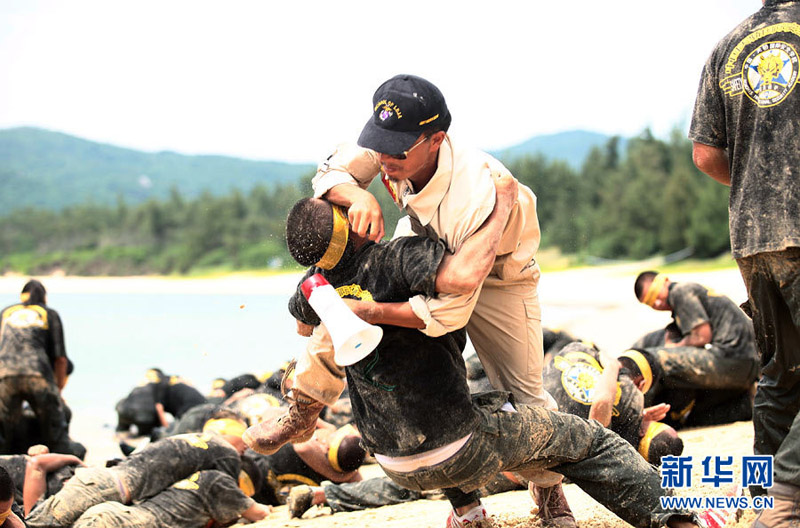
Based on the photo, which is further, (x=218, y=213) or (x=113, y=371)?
(x=218, y=213)

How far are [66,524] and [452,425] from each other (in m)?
2.92

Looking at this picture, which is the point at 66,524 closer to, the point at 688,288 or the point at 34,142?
the point at 688,288

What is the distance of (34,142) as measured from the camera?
595ft

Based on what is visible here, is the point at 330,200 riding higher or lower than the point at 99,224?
higher

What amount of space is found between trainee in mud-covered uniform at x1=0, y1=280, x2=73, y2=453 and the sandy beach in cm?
133

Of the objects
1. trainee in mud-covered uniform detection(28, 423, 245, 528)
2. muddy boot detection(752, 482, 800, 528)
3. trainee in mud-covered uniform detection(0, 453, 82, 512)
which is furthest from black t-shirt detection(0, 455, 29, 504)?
muddy boot detection(752, 482, 800, 528)

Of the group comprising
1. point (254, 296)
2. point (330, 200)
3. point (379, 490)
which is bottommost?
point (254, 296)

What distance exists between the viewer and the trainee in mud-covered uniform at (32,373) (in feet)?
25.2

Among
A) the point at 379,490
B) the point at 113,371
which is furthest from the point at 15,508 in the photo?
the point at 113,371

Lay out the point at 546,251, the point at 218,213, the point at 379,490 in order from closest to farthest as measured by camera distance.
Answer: the point at 379,490 → the point at 546,251 → the point at 218,213

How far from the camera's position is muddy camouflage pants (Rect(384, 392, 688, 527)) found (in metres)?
3.30

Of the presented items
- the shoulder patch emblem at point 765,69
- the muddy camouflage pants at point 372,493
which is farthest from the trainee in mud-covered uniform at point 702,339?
the shoulder patch emblem at point 765,69

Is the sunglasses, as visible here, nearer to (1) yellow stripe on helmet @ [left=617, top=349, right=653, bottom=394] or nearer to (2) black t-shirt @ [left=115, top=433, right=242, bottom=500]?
(2) black t-shirt @ [left=115, top=433, right=242, bottom=500]

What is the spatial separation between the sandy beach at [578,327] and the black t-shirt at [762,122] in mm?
1250
